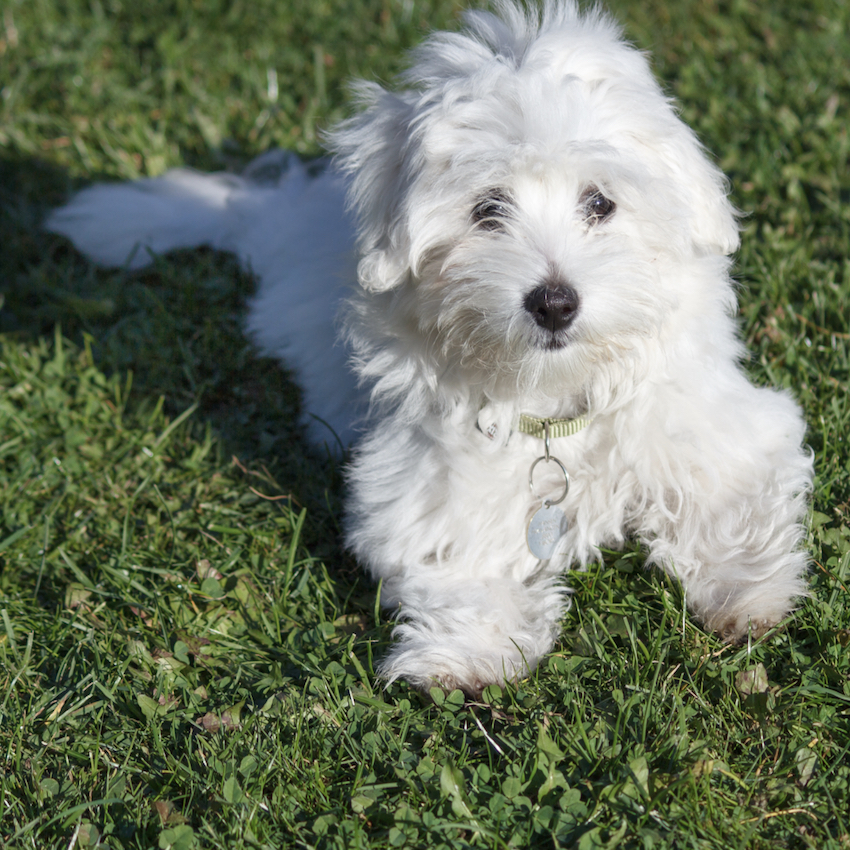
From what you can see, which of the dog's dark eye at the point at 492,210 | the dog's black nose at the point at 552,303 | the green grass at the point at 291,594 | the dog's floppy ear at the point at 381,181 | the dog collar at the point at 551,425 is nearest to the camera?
the green grass at the point at 291,594

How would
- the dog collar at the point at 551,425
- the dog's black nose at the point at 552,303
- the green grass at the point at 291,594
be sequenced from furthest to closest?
the dog collar at the point at 551,425 < the dog's black nose at the point at 552,303 < the green grass at the point at 291,594

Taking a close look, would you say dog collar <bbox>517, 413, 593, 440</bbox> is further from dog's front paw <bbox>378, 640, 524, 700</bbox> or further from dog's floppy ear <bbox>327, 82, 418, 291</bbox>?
dog's front paw <bbox>378, 640, 524, 700</bbox>

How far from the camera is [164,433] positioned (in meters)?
3.73

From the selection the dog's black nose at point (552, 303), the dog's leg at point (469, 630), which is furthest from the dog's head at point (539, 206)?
the dog's leg at point (469, 630)

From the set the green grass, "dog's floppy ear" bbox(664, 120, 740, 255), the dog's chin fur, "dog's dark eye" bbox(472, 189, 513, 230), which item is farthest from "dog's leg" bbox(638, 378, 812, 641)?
"dog's dark eye" bbox(472, 189, 513, 230)

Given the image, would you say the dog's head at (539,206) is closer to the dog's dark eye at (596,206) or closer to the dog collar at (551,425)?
the dog's dark eye at (596,206)

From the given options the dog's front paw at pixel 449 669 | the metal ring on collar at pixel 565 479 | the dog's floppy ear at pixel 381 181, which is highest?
the dog's floppy ear at pixel 381 181

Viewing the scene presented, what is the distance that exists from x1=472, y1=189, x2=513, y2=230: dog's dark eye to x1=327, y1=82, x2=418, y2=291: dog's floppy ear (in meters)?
0.21

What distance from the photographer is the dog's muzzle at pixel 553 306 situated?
7.98 feet

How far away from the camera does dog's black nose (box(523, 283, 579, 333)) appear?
2.43 m

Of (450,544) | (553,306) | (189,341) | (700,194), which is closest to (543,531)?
(450,544)

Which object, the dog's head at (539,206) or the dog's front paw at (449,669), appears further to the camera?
the dog's front paw at (449,669)

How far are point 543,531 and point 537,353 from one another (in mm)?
650

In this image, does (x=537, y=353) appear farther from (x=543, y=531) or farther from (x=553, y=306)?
(x=543, y=531)
